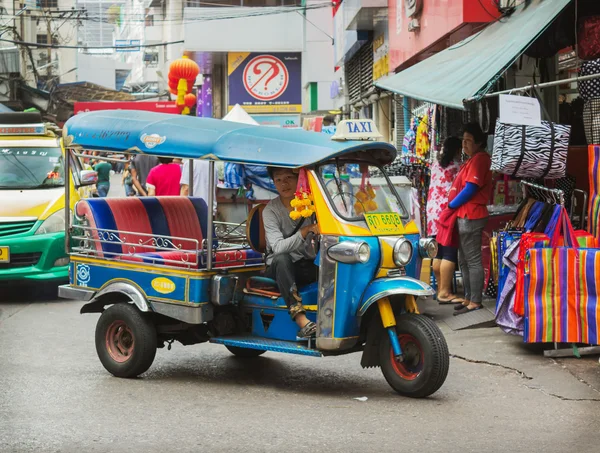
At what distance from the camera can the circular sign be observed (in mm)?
37031

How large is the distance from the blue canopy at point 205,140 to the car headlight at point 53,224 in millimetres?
3732

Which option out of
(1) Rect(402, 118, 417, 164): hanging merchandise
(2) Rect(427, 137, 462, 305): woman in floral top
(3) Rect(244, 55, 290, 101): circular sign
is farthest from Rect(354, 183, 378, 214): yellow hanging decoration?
(3) Rect(244, 55, 290, 101): circular sign

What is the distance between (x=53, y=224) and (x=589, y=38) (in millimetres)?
6432

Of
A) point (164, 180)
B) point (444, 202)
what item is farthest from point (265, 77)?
point (444, 202)

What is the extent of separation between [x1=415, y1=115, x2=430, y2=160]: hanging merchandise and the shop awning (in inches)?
30.1

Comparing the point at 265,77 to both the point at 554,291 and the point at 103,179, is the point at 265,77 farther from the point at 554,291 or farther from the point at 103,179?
the point at 554,291

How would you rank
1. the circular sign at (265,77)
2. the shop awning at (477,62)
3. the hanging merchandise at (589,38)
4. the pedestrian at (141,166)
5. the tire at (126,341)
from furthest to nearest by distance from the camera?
the circular sign at (265,77) < the pedestrian at (141,166) < the hanging merchandise at (589,38) < the shop awning at (477,62) < the tire at (126,341)

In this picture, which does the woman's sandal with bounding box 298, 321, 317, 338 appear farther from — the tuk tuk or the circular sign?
the circular sign

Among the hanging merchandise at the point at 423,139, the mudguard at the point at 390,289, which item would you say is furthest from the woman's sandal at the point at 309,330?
the hanging merchandise at the point at 423,139

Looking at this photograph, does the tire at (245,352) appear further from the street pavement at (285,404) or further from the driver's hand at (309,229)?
the driver's hand at (309,229)

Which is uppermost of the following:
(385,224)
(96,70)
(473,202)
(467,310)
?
(96,70)

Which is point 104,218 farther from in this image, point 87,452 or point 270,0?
point 270,0

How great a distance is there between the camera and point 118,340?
7.48m

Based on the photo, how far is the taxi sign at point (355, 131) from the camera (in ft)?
22.2
